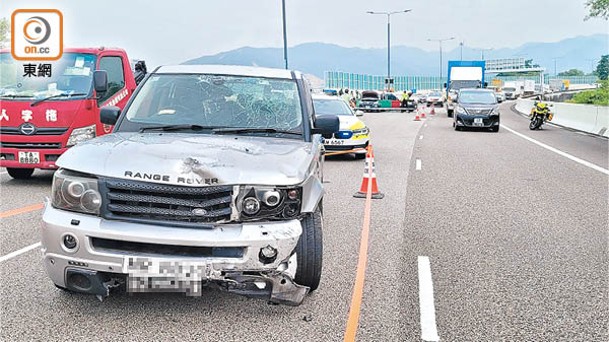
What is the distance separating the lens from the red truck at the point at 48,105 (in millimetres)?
10492

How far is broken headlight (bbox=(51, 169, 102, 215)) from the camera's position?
4.41m

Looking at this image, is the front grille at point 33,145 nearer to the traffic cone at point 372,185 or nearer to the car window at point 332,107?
the traffic cone at point 372,185

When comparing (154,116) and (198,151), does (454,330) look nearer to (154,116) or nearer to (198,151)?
(198,151)

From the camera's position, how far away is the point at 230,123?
5.82m

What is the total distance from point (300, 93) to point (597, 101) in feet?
112

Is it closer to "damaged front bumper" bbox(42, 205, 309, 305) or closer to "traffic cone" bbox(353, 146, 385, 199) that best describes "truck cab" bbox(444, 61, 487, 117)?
"traffic cone" bbox(353, 146, 385, 199)

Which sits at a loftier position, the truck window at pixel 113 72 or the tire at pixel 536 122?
the truck window at pixel 113 72

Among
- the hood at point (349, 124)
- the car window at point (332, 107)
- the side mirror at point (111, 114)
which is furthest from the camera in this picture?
the car window at point (332, 107)

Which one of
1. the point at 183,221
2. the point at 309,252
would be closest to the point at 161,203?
the point at 183,221

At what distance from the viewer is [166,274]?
4168 mm

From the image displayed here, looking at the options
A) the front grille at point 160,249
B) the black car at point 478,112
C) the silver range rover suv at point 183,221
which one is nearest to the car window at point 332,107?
the black car at point 478,112

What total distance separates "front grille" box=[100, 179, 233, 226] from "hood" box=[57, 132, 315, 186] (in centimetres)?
5

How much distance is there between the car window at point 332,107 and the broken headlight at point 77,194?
1180 centimetres

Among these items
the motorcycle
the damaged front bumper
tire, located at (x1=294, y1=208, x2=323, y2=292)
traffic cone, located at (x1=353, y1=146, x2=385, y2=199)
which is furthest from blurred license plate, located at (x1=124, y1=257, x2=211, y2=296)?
the motorcycle
